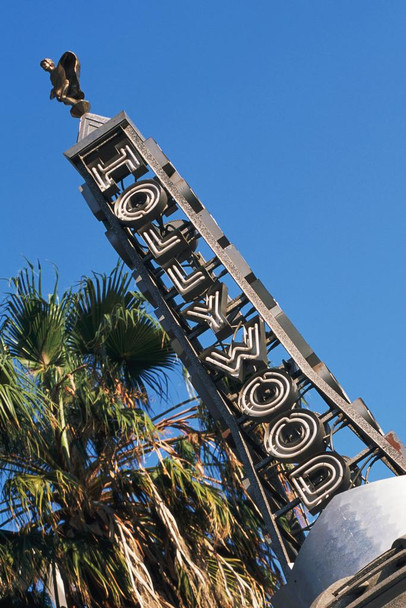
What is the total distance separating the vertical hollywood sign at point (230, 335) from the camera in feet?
46.2

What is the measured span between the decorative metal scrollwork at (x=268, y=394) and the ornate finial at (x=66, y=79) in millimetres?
5567

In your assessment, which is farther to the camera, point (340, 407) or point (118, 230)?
point (118, 230)

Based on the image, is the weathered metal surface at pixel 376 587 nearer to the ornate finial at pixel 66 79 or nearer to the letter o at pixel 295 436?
the letter o at pixel 295 436

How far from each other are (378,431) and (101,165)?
5323 millimetres

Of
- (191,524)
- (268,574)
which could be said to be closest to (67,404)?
(191,524)

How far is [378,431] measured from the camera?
14.6 m

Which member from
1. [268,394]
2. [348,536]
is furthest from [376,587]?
[268,394]

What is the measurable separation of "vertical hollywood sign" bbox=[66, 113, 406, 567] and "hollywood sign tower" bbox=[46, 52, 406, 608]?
0.01 meters

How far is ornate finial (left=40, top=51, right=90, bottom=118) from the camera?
1859cm

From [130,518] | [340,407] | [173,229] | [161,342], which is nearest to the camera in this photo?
[340,407]

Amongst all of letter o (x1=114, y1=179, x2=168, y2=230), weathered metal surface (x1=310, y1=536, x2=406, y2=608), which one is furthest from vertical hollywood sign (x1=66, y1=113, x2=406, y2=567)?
weathered metal surface (x1=310, y1=536, x2=406, y2=608)

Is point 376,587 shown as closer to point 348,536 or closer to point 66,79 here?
point 348,536

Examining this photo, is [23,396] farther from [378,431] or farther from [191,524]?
[378,431]

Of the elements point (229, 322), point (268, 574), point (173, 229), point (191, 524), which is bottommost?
point (268, 574)
